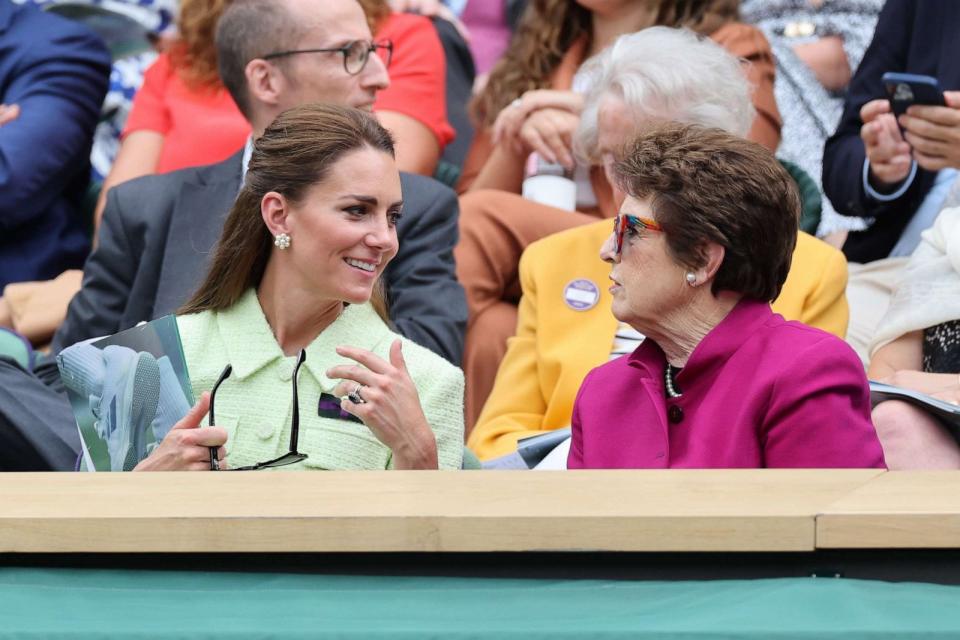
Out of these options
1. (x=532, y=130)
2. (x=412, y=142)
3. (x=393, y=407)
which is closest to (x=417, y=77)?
(x=412, y=142)

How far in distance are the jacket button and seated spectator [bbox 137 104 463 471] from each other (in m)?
0.40

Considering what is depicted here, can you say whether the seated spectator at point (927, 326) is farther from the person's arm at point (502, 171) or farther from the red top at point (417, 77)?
the red top at point (417, 77)

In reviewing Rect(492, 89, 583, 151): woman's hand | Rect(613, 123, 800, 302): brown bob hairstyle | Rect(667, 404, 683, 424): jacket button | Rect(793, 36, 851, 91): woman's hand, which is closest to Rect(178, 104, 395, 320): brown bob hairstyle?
Rect(613, 123, 800, 302): brown bob hairstyle

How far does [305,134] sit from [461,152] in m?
2.40

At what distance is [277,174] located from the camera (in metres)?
2.87

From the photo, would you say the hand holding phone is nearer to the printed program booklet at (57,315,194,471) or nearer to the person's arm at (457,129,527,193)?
the person's arm at (457,129,527,193)

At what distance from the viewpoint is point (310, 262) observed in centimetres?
284

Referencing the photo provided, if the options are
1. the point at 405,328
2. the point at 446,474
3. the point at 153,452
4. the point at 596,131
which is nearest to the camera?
the point at 446,474

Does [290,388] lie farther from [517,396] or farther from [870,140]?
[870,140]

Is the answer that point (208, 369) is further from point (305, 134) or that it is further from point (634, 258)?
point (634, 258)

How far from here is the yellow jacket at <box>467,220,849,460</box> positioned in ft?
11.1

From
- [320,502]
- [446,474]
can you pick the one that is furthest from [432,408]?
[320,502]

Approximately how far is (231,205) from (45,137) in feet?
3.68

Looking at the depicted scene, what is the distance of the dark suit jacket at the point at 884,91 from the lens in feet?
13.1
